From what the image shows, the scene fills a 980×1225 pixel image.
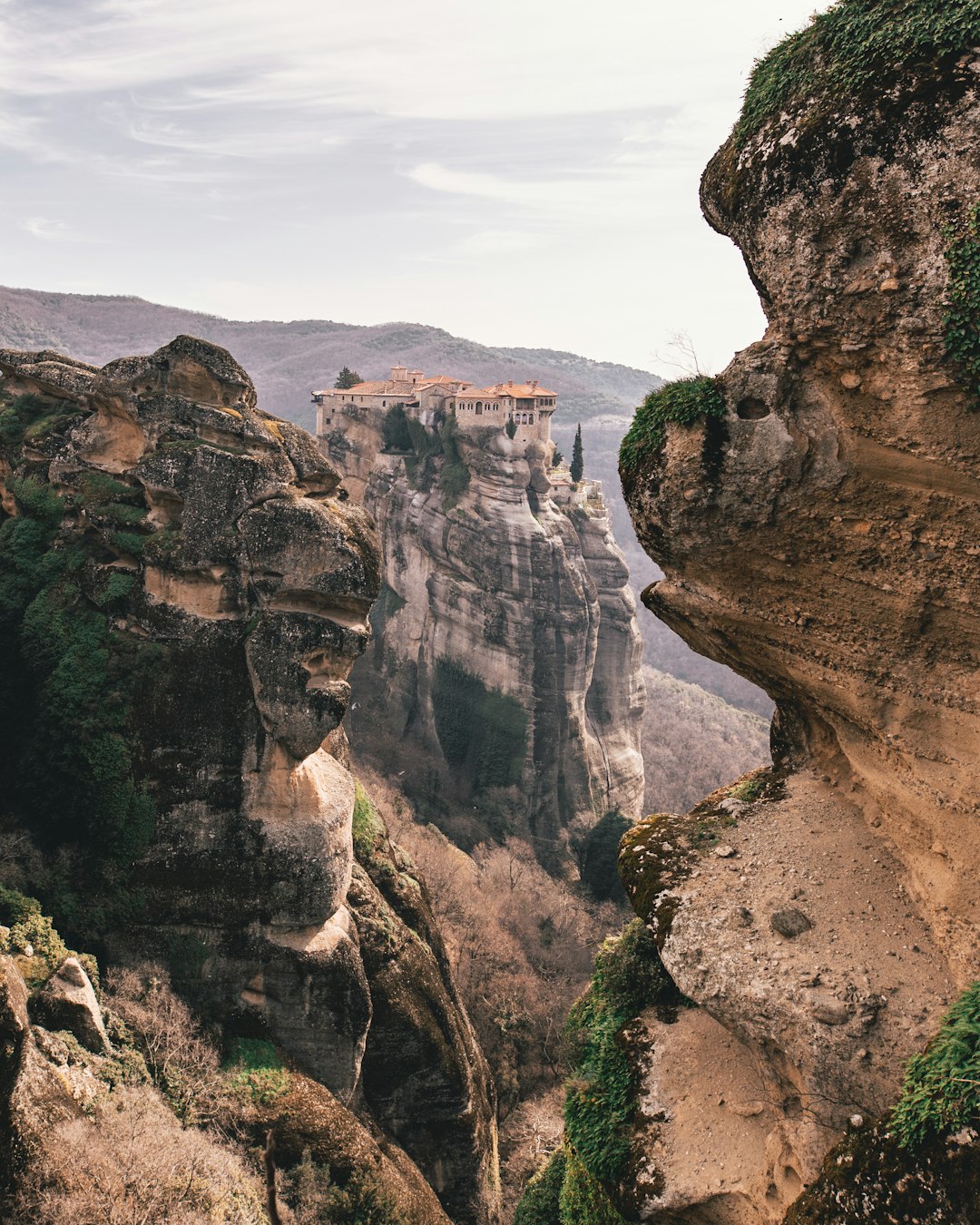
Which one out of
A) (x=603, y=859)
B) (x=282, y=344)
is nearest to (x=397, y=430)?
(x=603, y=859)

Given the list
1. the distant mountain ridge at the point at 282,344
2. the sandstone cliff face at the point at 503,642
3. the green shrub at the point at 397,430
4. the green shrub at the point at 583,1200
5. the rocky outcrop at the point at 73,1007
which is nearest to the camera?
the green shrub at the point at 583,1200

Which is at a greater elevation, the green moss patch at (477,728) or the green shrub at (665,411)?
the green shrub at (665,411)

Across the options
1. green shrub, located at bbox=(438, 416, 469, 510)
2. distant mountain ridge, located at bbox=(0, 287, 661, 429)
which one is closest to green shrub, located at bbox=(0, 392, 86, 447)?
green shrub, located at bbox=(438, 416, 469, 510)

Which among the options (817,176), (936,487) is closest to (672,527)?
(936,487)

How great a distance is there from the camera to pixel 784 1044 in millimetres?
6539

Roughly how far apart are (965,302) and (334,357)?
143016 mm

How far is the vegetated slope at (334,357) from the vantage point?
10394 centimetres

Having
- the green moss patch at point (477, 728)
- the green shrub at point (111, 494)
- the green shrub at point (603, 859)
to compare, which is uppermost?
the green shrub at point (111, 494)

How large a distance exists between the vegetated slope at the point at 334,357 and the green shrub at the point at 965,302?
287 feet

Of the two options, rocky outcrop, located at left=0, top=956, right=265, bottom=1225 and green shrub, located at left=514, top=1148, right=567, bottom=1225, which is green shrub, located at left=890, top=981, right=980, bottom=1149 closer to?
green shrub, located at left=514, top=1148, right=567, bottom=1225

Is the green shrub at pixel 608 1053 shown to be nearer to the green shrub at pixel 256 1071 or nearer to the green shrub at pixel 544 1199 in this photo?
the green shrub at pixel 544 1199

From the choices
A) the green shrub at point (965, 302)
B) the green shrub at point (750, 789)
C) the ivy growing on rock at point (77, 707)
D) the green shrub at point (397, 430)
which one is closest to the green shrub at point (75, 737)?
the ivy growing on rock at point (77, 707)

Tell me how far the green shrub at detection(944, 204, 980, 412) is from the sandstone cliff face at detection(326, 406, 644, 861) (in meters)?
→ 39.9

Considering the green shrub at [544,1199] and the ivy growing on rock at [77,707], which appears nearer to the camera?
the green shrub at [544,1199]
